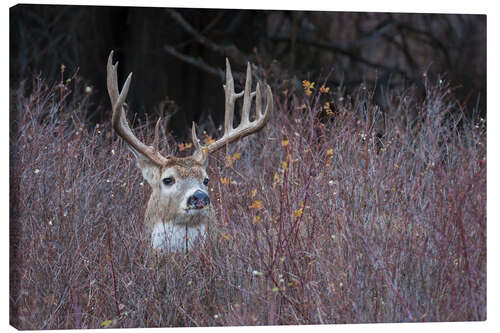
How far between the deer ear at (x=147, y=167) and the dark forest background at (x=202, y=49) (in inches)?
103

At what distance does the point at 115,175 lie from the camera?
6.33 m

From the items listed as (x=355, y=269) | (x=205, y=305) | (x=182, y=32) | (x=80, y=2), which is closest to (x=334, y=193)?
(x=355, y=269)

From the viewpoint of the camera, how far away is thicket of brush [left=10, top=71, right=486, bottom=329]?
5273mm

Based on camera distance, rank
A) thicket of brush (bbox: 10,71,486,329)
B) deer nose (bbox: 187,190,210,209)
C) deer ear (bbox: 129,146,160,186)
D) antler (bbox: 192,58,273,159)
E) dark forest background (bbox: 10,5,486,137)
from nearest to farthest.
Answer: thicket of brush (bbox: 10,71,486,329) < deer nose (bbox: 187,190,210,209) < deer ear (bbox: 129,146,160,186) < antler (bbox: 192,58,273,159) < dark forest background (bbox: 10,5,486,137)

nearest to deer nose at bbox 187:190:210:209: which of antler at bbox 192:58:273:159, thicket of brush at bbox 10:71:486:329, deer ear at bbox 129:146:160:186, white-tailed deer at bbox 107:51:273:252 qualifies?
white-tailed deer at bbox 107:51:273:252

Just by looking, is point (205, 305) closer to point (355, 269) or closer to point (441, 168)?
point (355, 269)

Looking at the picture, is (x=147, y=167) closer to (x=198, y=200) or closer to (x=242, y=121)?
(x=198, y=200)

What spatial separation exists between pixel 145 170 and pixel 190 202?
0.49 m

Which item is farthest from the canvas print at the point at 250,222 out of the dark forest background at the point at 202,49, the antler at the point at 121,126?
the dark forest background at the point at 202,49

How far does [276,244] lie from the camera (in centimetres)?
538

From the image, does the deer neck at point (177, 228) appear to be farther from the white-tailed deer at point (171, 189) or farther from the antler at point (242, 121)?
the antler at point (242, 121)

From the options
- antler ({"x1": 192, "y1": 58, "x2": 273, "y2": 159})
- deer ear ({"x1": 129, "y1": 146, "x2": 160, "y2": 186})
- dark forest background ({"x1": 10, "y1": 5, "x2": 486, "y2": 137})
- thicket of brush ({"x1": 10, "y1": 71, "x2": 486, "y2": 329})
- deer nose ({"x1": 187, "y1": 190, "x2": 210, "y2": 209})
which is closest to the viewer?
thicket of brush ({"x1": 10, "y1": 71, "x2": 486, "y2": 329})

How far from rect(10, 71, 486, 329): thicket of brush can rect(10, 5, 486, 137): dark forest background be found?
2600mm

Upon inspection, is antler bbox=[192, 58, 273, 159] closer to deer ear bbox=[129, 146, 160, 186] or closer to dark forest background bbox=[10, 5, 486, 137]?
deer ear bbox=[129, 146, 160, 186]
